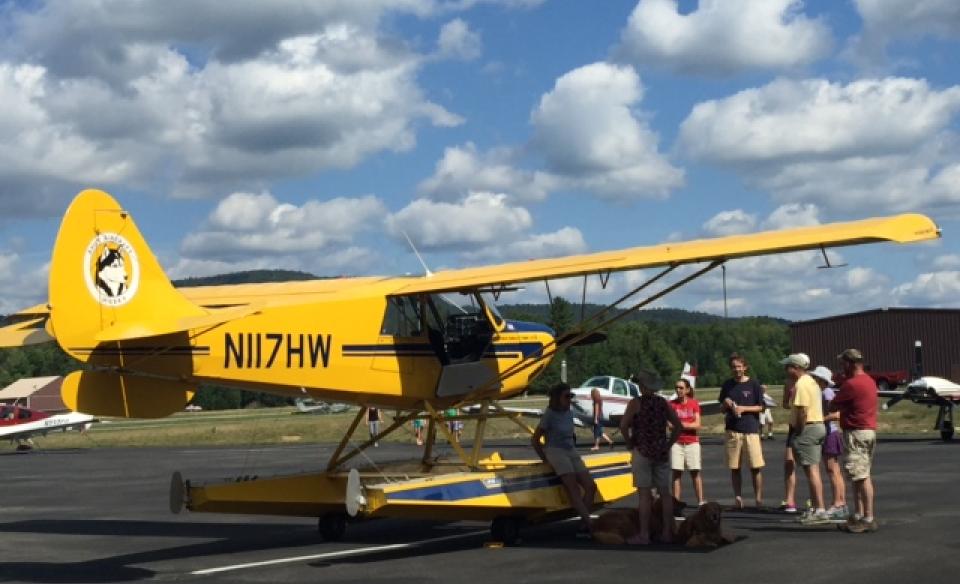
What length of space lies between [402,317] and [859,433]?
201 inches

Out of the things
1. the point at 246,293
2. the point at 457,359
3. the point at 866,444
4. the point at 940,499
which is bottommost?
the point at 940,499

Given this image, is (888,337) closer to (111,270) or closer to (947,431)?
(947,431)

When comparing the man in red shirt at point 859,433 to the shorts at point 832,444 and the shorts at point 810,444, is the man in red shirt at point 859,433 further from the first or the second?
the shorts at point 832,444

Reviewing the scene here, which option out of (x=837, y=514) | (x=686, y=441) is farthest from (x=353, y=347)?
(x=837, y=514)

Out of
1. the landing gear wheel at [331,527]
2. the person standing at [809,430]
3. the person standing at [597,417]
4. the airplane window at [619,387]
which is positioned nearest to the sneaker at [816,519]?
the person standing at [809,430]

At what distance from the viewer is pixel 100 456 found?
116 feet

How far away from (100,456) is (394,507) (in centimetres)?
2649

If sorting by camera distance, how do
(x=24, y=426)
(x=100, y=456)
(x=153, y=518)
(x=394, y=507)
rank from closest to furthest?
(x=394, y=507) < (x=153, y=518) < (x=100, y=456) < (x=24, y=426)

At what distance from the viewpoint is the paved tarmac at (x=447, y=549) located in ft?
32.5

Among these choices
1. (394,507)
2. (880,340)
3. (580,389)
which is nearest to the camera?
(394,507)

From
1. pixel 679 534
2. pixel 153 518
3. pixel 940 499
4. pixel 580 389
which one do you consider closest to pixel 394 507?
pixel 679 534

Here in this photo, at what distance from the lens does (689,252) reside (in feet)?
39.4

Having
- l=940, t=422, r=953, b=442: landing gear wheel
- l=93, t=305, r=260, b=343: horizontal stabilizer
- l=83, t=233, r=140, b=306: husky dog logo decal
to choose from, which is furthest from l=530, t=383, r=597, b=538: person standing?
l=940, t=422, r=953, b=442: landing gear wheel

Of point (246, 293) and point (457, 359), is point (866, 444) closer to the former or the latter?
point (457, 359)
